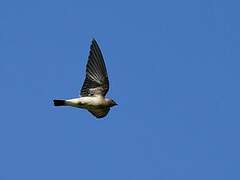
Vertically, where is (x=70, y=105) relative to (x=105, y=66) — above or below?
below

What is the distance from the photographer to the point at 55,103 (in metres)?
12.4

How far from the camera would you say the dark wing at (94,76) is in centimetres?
1258

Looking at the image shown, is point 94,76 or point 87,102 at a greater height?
point 94,76

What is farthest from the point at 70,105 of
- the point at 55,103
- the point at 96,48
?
the point at 96,48

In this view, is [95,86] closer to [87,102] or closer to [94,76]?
[94,76]

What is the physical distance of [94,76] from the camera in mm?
12797

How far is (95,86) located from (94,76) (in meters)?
0.19

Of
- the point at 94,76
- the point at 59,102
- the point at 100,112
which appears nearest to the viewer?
the point at 59,102

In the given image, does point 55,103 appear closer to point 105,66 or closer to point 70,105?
point 70,105

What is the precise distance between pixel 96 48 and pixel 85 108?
1060 mm


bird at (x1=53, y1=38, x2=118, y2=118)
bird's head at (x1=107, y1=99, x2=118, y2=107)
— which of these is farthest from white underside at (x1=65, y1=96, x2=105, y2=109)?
bird's head at (x1=107, y1=99, x2=118, y2=107)

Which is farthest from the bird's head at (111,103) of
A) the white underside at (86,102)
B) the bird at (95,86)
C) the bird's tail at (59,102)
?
the bird's tail at (59,102)

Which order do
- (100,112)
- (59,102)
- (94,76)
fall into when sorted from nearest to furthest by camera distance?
(59,102)
(94,76)
(100,112)

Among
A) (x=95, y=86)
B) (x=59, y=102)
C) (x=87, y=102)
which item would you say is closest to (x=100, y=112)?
(x=95, y=86)
